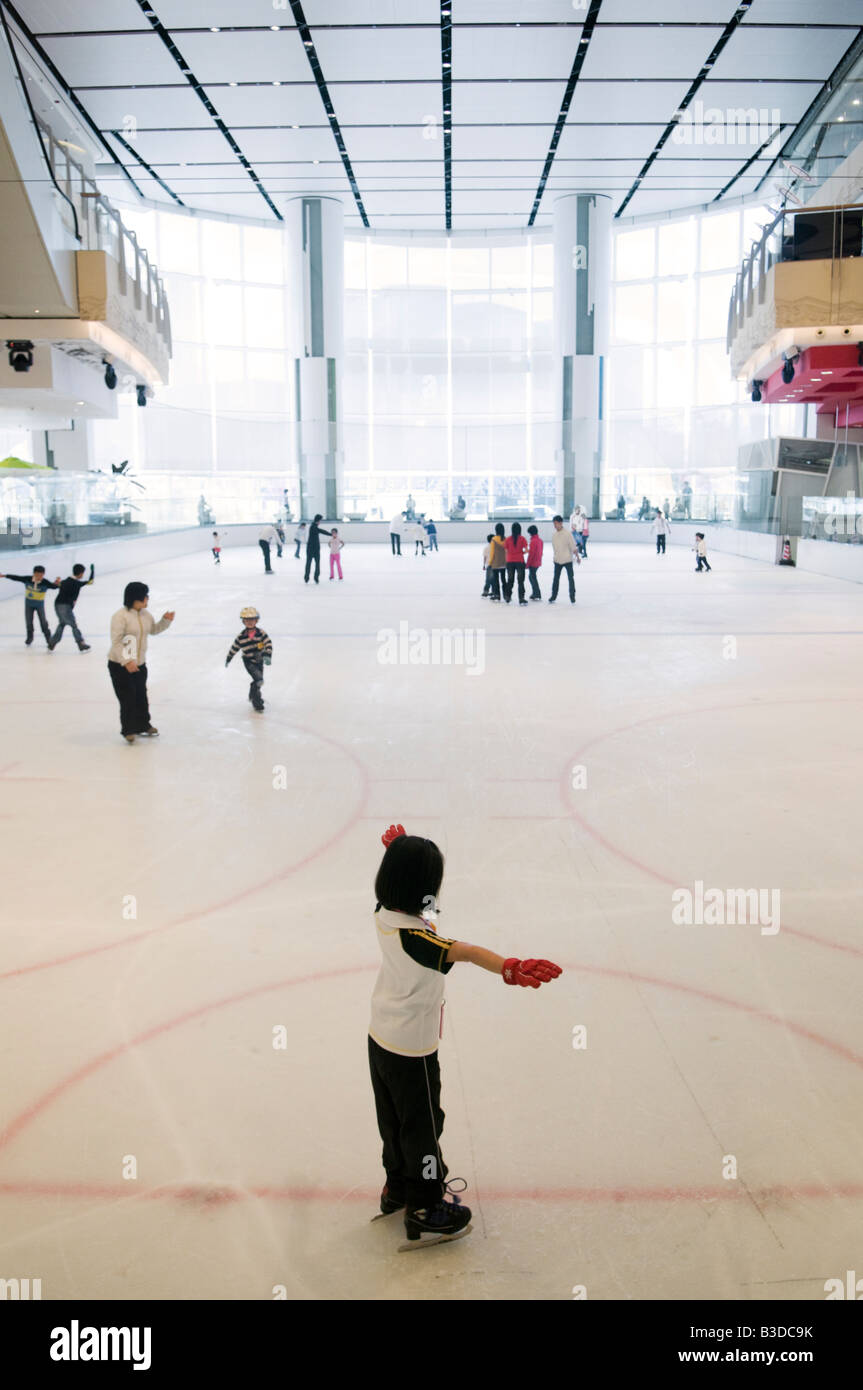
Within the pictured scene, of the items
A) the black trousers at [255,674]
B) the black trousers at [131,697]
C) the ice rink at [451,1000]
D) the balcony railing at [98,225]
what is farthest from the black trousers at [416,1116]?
the balcony railing at [98,225]

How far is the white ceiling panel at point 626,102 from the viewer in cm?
2786

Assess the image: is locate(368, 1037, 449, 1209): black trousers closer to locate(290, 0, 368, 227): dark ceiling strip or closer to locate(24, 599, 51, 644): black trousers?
locate(24, 599, 51, 644): black trousers

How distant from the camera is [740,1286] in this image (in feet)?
8.87

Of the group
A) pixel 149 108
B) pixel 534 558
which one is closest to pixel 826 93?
pixel 149 108

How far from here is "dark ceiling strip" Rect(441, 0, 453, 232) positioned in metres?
23.9

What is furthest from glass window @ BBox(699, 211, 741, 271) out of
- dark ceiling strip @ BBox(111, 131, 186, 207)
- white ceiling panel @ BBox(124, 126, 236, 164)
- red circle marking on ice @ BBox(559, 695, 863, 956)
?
red circle marking on ice @ BBox(559, 695, 863, 956)

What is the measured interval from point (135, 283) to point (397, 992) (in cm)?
1933

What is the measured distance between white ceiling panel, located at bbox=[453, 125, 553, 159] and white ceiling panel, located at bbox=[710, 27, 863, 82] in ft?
20.9

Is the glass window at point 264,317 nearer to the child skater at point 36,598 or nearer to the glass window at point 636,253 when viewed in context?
the glass window at point 636,253

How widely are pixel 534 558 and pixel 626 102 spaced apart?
674 inches

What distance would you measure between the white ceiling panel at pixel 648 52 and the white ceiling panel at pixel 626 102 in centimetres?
54

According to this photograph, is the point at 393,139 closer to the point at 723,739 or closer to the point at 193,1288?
the point at 723,739

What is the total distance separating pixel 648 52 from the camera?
83.8 ft

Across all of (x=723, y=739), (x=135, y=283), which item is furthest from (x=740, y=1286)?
(x=135, y=283)
